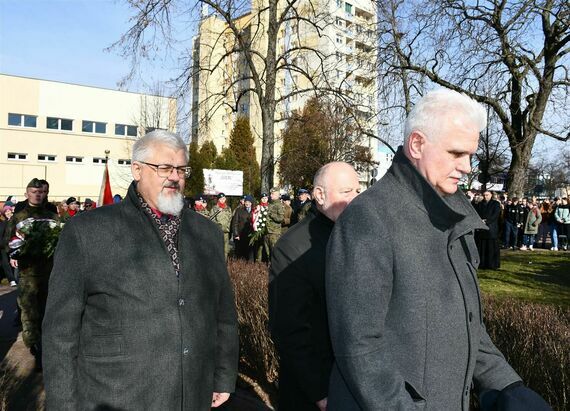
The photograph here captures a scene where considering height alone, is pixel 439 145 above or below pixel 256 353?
above

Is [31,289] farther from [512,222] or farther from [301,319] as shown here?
[512,222]

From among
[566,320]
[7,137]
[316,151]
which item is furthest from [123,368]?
[7,137]

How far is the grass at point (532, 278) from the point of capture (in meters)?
9.17

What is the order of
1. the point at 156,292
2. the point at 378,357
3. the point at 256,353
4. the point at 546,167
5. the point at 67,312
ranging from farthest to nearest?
1. the point at 546,167
2. the point at 256,353
3. the point at 156,292
4. the point at 67,312
5. the point at 378,357

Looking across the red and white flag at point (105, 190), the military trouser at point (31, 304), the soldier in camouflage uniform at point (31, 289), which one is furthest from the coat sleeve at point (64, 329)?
the red and white flag at point (105, 190)

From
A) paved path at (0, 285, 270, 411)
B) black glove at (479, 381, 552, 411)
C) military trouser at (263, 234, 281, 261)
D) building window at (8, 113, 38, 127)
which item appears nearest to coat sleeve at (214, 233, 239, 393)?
paved path at (0, 285, 270, 411)

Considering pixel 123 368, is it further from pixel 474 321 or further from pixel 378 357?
pixel 474 321

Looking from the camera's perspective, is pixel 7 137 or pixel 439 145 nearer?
pixel 439 145

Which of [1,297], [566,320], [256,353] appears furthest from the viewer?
[1,297]

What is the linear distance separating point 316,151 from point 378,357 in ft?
116

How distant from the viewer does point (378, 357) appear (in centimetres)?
164

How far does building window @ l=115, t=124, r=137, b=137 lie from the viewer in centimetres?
5078

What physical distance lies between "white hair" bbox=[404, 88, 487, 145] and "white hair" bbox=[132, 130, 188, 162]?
137 centimetres

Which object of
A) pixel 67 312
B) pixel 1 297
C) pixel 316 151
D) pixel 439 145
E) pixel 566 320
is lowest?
pixel 1 297
